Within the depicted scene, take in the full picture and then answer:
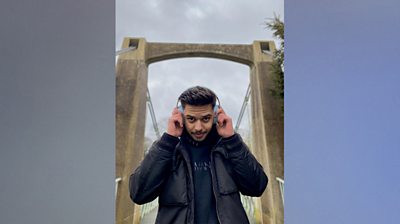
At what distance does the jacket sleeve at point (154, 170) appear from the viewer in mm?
1377

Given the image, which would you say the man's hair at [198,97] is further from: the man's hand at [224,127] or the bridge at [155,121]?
the bridge at [155,121]

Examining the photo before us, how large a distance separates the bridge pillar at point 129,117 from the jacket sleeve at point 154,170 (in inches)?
37.4

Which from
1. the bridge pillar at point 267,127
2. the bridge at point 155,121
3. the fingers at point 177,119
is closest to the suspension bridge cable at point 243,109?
the bridge at point 155,121

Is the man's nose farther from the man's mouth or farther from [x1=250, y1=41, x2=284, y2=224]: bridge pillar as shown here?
→ [x1=250, y1=41, x2=284, y2=224]: bridge pillar

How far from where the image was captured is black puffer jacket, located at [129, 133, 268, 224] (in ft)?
4.59

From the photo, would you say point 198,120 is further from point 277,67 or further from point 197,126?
point 277,67

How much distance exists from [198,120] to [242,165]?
28 cm

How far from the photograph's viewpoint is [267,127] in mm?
2738

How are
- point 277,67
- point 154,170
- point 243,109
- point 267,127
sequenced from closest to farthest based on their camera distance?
point 154,170
point 243,109
point 267,127
point 277,67

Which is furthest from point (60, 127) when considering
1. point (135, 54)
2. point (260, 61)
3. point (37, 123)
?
point (260, 61)

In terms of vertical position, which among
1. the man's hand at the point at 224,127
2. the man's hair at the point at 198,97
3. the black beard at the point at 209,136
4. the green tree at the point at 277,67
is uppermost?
the green tree at the point at 277,67

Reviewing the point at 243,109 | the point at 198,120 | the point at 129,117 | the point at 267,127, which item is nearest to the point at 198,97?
the point at 198,120

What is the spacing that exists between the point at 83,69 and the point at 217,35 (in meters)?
0.95

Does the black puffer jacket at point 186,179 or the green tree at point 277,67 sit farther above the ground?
the green tree at point 277,67
